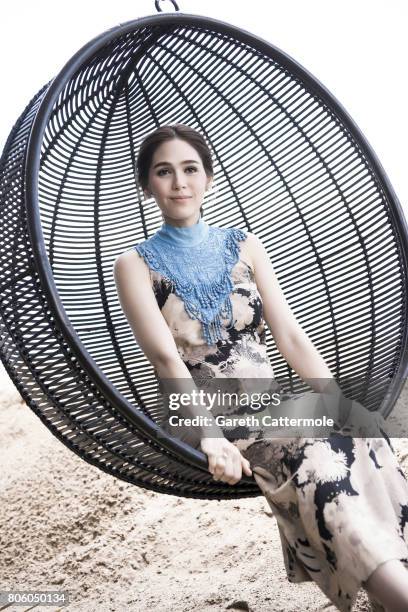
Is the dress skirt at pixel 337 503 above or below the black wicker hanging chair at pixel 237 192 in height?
below

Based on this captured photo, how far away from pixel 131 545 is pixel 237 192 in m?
1.21

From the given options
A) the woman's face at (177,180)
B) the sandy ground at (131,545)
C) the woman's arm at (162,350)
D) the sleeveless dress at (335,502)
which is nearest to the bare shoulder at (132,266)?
the woman's arm at (162,350)

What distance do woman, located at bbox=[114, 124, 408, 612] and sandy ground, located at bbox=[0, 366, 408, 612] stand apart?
0.55 metres

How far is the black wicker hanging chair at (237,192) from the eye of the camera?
2.24 m

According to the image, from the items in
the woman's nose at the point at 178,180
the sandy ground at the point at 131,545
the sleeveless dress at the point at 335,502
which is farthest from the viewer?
the sandy ground at the point at 131,545

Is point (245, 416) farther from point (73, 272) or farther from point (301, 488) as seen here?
point (73, 272)

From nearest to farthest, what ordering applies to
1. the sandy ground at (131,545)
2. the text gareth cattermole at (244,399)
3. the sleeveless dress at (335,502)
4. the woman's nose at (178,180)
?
the sleeveless dress at (335,502), the text gareth cattermole at (244,399), the woman's nose at (178,180), the sandy ground at (131,545)

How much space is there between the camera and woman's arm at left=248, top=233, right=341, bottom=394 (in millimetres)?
1826

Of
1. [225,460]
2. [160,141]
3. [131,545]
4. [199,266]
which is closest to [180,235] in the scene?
[199,266]

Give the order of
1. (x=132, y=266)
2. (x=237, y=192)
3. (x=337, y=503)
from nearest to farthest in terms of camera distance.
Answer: (x=337, y=503), (x=132, y=266), (x=237, y=192)

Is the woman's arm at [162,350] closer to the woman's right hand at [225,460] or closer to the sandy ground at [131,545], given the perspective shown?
the woman's right hand at [225,460]

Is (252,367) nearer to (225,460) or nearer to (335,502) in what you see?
(225,460)

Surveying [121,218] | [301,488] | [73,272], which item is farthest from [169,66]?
[301,488]

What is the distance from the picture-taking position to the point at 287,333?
1873 millimetres
